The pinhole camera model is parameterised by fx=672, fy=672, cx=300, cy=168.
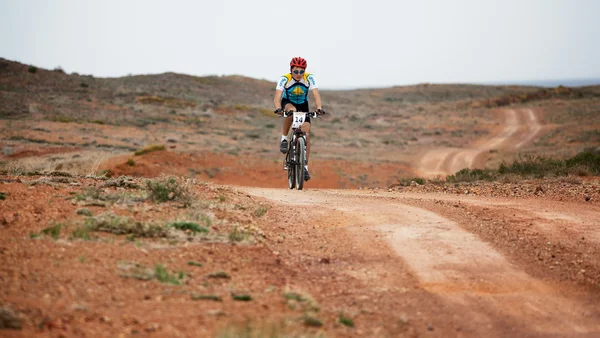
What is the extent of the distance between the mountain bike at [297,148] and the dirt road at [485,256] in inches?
105

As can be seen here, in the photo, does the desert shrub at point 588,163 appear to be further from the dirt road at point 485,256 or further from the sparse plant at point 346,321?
the sparse plant at point 346,321

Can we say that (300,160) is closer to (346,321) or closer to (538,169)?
(538,169)

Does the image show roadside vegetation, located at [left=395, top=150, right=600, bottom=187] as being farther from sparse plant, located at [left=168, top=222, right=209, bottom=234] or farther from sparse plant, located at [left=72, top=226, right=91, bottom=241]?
sparse plant, located at [left=72, top=226, right=91, bottom=241]

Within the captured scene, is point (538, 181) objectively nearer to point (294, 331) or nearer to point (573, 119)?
point (294, 331)

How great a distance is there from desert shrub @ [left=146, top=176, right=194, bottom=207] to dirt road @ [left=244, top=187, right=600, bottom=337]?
1900 millimetres

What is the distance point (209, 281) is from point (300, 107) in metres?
8.32

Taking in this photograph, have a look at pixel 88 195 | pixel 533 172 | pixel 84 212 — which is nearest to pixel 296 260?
pixel 84 212

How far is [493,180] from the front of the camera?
1656cm

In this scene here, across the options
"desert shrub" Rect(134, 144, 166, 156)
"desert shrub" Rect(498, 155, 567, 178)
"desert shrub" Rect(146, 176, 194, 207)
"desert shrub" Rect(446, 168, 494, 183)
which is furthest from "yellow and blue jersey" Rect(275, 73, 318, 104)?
"desert shrub" Rect(134, 144, 166, 156)

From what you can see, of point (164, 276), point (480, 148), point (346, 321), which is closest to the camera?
point (346, 321)

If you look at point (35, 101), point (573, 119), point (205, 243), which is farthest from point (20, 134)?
point (573, 119)

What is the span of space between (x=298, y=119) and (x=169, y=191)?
502 centimetres

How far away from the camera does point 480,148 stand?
4081 centimetres

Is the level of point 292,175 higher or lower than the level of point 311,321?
higher
